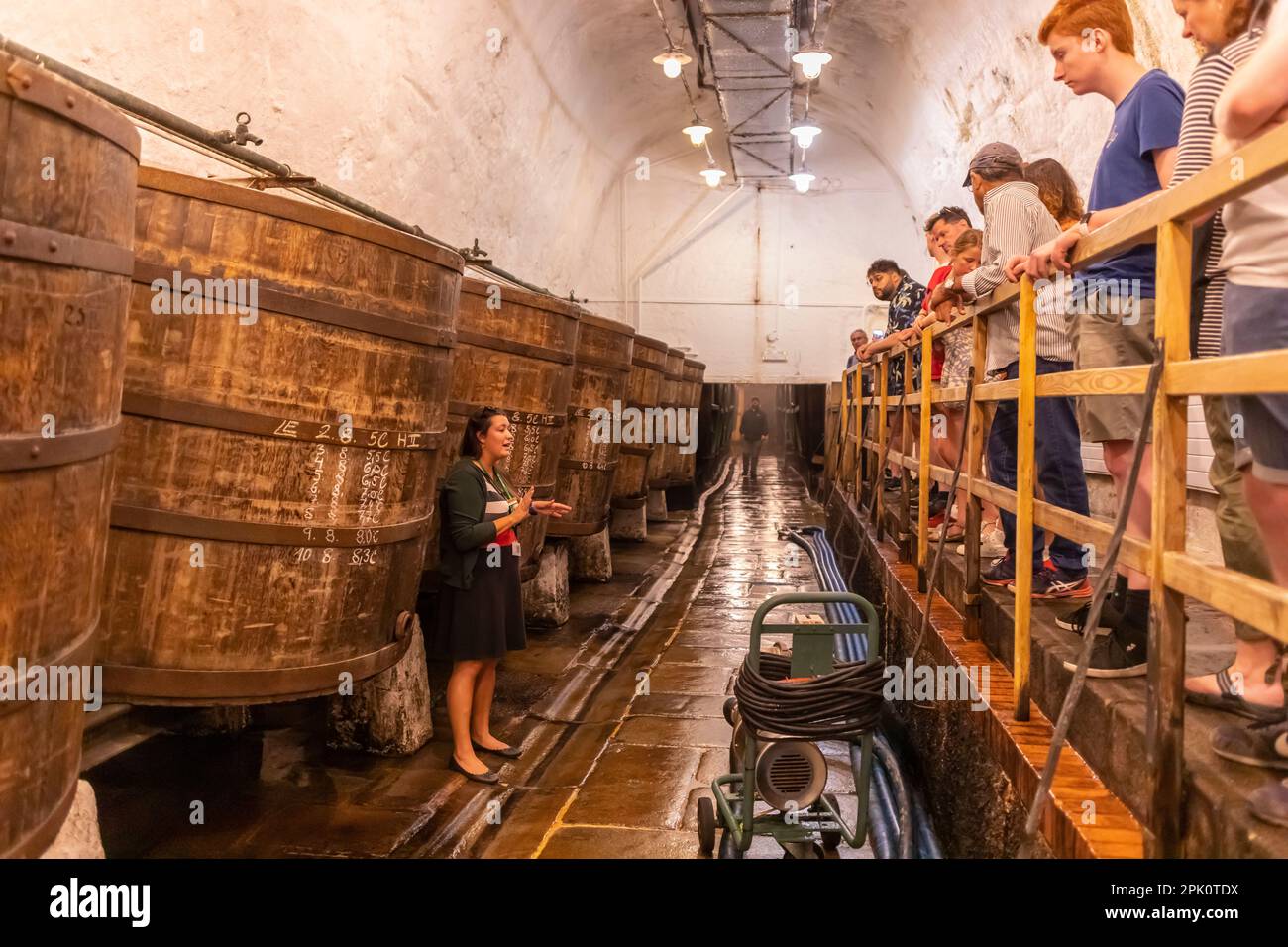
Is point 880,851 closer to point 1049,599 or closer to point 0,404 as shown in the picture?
point 1049,599

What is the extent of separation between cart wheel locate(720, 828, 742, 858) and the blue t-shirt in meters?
2.17

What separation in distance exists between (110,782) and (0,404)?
2.90 m

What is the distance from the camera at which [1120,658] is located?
9.00 feet

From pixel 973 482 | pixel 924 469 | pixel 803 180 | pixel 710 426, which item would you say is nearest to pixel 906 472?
pixel 924 469

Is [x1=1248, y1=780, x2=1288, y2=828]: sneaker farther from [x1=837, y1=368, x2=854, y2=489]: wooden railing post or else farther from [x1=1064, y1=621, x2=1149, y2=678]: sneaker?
[x1=837, y1=368, x2=854, y2=489]: wooden railing post

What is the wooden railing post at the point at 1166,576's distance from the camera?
199 centimetres

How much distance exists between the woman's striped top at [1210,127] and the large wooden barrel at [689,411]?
1073cm

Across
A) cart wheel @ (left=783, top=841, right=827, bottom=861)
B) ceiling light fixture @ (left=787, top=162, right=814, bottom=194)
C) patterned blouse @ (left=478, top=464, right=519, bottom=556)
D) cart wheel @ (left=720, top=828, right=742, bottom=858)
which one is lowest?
cart wheel @ (left=720, top=828, right=742, bottom=858)

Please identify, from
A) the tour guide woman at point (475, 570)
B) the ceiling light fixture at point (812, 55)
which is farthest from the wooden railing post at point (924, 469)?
the ceiling light fixture at point (812, 55)

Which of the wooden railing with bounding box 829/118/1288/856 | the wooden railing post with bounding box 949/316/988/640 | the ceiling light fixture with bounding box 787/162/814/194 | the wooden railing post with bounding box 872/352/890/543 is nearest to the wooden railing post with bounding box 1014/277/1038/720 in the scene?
the wooden railing with bounding box 829/118/1288/856

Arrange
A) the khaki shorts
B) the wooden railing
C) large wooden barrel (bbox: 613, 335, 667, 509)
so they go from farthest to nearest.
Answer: large wooden barrel (bbox: 613, 335, 667, 509) < the khaki shorts < the wooden railing

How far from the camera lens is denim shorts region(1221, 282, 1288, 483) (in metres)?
1.92

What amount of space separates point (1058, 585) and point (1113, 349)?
1226mm

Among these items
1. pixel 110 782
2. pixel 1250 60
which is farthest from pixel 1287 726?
pixel 110 782
